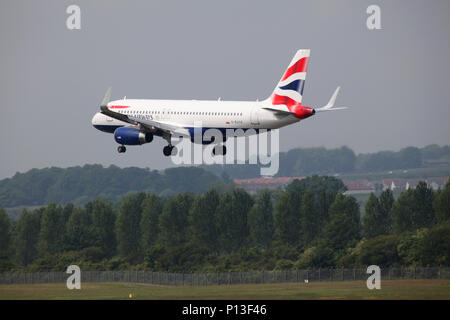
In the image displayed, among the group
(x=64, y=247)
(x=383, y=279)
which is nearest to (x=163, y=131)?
(x=383, y=279)

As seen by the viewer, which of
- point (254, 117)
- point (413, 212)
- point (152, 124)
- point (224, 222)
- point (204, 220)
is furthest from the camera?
point (224, 222)

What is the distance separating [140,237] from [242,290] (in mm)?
86105

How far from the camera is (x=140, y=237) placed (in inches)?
7397

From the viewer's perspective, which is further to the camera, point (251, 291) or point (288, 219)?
point (288, 219)

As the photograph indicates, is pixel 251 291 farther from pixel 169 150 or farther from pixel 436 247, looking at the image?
pixel 436 247

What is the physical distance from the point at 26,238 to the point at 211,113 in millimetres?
93783

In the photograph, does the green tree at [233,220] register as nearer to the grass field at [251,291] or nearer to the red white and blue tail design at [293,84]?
the grass field at [251,291]

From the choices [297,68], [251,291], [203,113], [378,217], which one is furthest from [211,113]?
[378,217]

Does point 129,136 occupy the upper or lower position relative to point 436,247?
upper

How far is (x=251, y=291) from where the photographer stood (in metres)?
102

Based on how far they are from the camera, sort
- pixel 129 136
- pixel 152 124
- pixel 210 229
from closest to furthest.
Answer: pixel 129 136 → pixel 152 124 → pixel 210 229

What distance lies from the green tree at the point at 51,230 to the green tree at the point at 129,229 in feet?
36.0

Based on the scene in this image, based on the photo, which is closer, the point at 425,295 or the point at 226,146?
the point at 425,295
